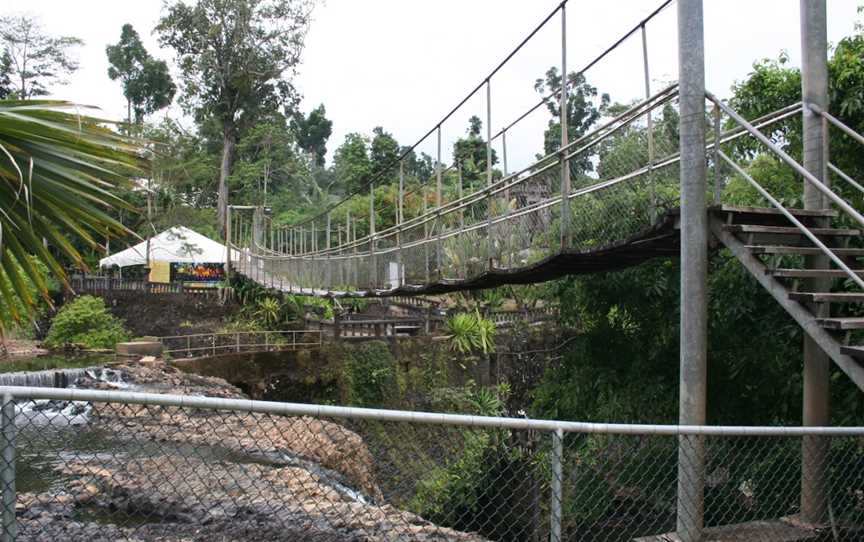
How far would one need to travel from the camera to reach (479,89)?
23.0ft

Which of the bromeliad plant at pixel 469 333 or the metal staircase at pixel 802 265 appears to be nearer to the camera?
the metal staircase at pixel 802 265

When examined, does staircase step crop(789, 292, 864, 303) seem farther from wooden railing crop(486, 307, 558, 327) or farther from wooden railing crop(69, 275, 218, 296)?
wooden railing crop(69, 275, 218, 296)

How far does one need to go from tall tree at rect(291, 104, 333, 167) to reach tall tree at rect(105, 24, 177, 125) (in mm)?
9724

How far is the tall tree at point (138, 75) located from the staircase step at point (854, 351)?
34.9 metres

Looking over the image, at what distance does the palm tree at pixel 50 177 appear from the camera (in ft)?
8.04

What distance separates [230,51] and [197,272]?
373 inches

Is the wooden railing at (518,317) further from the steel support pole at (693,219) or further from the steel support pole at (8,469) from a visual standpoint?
the steel support pole at (8,469)

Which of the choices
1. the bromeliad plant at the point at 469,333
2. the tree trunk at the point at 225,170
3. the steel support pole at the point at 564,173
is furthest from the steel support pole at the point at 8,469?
the tree trunk at the point at 225,170

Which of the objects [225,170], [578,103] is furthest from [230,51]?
[578,103]

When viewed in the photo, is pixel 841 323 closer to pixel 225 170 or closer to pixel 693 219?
pixel 693 219

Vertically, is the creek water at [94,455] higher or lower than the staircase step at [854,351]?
lower

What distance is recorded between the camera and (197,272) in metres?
23.3

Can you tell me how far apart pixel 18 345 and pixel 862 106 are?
16.8 metres

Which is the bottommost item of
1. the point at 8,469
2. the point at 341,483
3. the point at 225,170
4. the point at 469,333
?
the point at 341,483
